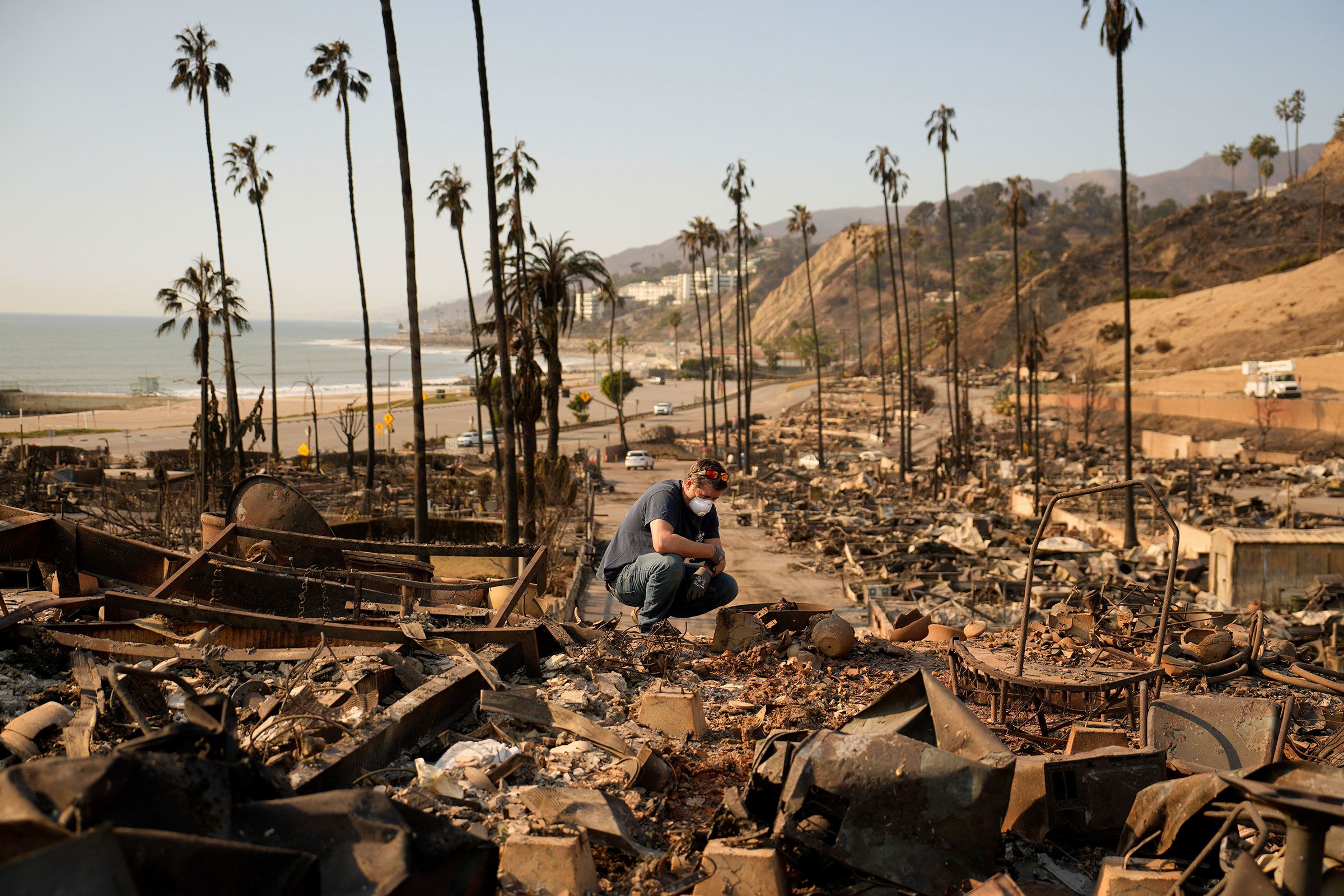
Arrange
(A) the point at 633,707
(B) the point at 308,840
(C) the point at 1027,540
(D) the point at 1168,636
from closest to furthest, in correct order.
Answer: (B) the point at 308,840 → (A) the point at 633,707 → (D) the point at 1168,636 → (C) the point at 1027,540

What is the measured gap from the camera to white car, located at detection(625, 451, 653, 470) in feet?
150

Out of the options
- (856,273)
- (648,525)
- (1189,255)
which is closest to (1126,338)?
(648,525)

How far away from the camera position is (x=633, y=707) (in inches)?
202

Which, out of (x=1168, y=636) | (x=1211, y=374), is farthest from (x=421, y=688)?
(x=1211, y=374)

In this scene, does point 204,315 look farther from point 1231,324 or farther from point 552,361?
point 1231,324

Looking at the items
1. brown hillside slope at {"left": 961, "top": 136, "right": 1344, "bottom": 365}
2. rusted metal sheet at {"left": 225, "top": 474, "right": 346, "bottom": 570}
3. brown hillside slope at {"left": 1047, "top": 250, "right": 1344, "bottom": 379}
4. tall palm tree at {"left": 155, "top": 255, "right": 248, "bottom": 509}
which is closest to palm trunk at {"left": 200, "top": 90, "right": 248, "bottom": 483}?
tall palm tree at {"left": 155, "top": 255, "right": 248, "bottom": 509}

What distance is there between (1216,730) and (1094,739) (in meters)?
0.61

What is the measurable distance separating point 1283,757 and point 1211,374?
6627 centimetres

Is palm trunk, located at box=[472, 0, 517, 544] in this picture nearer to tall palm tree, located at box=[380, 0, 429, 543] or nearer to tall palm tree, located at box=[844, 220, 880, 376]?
tall palm tree, located at box=[380, 0, 429, 543]

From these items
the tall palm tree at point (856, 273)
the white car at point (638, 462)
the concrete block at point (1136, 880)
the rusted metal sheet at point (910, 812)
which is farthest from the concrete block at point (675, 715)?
the tall palm tree at point (856, 273)

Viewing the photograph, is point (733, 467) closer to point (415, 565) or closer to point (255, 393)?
point (415, 565)

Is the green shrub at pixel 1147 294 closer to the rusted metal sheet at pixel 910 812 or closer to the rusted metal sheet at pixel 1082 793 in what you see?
the rusted metal sheet at pixel 1082 793

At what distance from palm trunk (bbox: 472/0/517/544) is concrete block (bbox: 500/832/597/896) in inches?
547

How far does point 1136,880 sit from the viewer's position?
3295mm
